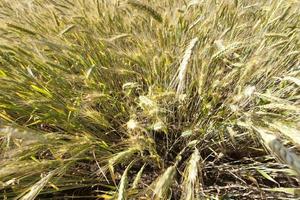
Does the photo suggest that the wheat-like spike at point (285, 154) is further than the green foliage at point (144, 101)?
No

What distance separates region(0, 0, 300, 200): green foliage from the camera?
3.67 feet

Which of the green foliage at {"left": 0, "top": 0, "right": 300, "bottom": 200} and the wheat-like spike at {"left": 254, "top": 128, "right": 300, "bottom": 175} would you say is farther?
the green foliage at {"left": 0, "top": 0, "right": 300, "bottom": 200}

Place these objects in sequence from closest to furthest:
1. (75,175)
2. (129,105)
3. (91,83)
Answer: (75,175)
(91,83)
(129,105)

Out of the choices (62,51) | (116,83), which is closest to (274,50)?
(116,83)

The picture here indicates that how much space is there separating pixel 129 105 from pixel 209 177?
1.56 feet

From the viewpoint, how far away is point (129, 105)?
4.79 feet

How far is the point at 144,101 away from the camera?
41.8 inches

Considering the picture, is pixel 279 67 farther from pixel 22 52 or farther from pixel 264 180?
pixel 22 52

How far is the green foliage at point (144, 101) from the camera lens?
44.1 inches

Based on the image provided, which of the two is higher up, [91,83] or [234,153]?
[91,83]

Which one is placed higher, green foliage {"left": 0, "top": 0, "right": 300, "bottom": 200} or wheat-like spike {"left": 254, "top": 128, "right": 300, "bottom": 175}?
green foliage {"left": 0, "top": 0, "right": 300, "bottom": 200}

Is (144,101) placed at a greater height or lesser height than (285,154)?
greater

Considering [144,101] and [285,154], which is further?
[144,101]

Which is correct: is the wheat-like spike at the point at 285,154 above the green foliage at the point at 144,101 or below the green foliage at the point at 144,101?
below
